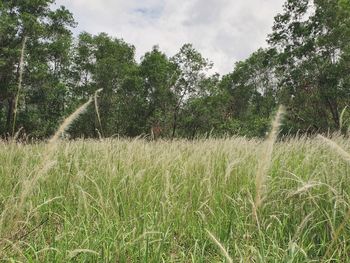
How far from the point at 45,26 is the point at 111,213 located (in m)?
28.5

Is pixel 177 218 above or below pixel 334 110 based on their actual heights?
below

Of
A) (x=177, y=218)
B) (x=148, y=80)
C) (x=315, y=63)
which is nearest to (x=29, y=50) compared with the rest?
(x=148, y=80)

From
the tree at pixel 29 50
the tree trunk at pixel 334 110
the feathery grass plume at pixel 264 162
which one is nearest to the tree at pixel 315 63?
the tree trunk at pixel 334 110

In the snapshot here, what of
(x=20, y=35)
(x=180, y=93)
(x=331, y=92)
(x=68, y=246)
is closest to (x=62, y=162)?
(x=68, y=246)

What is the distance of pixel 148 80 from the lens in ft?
116

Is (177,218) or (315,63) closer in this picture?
(177,218)

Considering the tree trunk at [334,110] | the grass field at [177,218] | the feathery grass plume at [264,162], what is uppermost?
the tree trunk at [334,110]

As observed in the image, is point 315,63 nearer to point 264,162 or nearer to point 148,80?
point 148,80

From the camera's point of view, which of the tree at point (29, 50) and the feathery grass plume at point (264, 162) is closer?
the feathery grass plume at point (264, 162)

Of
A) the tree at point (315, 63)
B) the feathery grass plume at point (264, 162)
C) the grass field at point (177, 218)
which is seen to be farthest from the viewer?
the tree at point (315, 63)

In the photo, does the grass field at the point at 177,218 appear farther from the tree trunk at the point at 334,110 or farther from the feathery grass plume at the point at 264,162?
the tree trunk at the point at 334,110

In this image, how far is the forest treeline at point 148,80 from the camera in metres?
23.4

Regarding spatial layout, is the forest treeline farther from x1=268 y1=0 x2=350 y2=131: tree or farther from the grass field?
the grass field

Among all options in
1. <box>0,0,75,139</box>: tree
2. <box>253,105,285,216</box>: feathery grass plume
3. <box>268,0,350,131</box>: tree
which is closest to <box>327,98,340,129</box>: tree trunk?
<box>268,0,350,131</box>: tree
